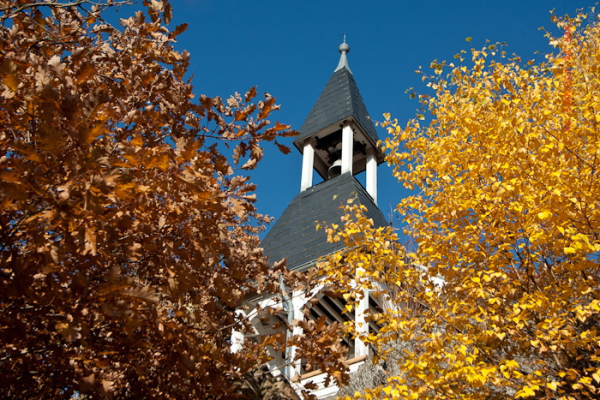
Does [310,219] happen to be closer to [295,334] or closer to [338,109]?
[338,109]

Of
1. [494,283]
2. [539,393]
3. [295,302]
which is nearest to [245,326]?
[494,283]

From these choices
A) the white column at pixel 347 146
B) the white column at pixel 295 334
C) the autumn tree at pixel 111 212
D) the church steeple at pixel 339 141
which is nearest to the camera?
the autumn tree at pixel 111 212

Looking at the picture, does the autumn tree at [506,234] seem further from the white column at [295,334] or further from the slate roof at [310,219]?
the slate roof at [310,219]

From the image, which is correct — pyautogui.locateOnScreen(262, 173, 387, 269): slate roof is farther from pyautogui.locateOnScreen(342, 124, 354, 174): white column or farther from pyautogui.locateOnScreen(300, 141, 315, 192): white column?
pyautogui.locateOnScreen(342, 124, 354, 174): white column

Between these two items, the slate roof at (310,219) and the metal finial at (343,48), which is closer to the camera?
the slate roof at (310,219)

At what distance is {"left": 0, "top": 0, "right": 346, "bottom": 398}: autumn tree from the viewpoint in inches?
96.2

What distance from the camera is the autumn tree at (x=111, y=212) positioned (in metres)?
2.44

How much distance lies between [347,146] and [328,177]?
1.66m

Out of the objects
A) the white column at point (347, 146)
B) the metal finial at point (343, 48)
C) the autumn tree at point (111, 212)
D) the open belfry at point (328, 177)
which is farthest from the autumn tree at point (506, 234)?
the metal finial at point (343, 48)

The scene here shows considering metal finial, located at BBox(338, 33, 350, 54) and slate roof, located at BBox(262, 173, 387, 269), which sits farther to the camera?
metal finial, located at BBox(338, 33, 350, 54)

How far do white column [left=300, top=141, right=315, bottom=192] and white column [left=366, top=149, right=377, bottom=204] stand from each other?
2110 mm

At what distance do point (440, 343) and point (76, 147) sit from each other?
139 inches

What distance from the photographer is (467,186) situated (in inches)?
209

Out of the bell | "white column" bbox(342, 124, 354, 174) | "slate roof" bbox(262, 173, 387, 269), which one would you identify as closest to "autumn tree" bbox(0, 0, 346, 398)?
"slate roof" bbox(262, 173, 387, 269)
